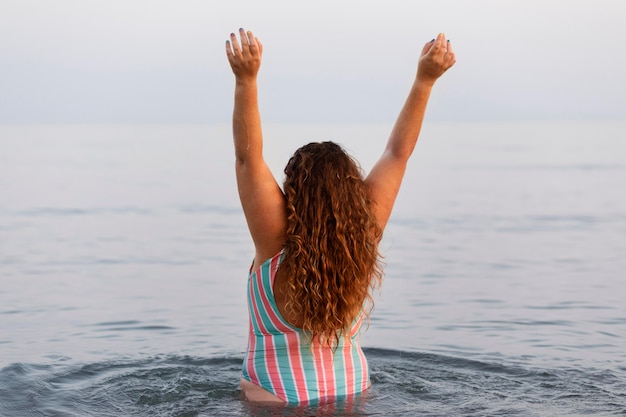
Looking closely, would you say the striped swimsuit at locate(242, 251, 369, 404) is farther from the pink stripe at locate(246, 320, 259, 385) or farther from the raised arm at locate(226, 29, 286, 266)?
the raised arm at locate(226, 29, 286, 266)

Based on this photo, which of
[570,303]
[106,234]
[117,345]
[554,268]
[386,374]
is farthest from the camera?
[106,234]

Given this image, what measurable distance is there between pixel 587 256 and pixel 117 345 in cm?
640

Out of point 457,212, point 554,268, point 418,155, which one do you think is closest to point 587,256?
point 554,268

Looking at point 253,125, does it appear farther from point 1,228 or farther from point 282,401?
point 1,228

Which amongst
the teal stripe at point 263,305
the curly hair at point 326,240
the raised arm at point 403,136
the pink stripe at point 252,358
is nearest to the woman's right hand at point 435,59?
the raised arm at point 403,136

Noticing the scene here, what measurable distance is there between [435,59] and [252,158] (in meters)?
1.04

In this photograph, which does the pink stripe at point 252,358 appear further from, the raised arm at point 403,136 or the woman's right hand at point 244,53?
the woman's right hand at point 244,53

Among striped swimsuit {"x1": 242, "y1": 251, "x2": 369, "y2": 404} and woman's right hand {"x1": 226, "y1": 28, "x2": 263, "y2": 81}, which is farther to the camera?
striped swimsuit {"x1": 242, "y1": 251, "x2": 369, "y2": 404}

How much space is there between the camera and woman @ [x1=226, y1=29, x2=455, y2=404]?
4.10 m

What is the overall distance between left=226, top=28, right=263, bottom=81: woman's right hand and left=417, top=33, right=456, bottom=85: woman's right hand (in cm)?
92

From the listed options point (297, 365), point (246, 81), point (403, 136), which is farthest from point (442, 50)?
point (297, 365)

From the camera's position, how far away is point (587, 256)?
11469 mm

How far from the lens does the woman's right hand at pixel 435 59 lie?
436 cm

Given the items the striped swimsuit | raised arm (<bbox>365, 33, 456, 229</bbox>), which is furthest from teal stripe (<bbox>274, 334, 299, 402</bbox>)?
raised arm (<bbox>365, 33, 456, 229</bbox>)
